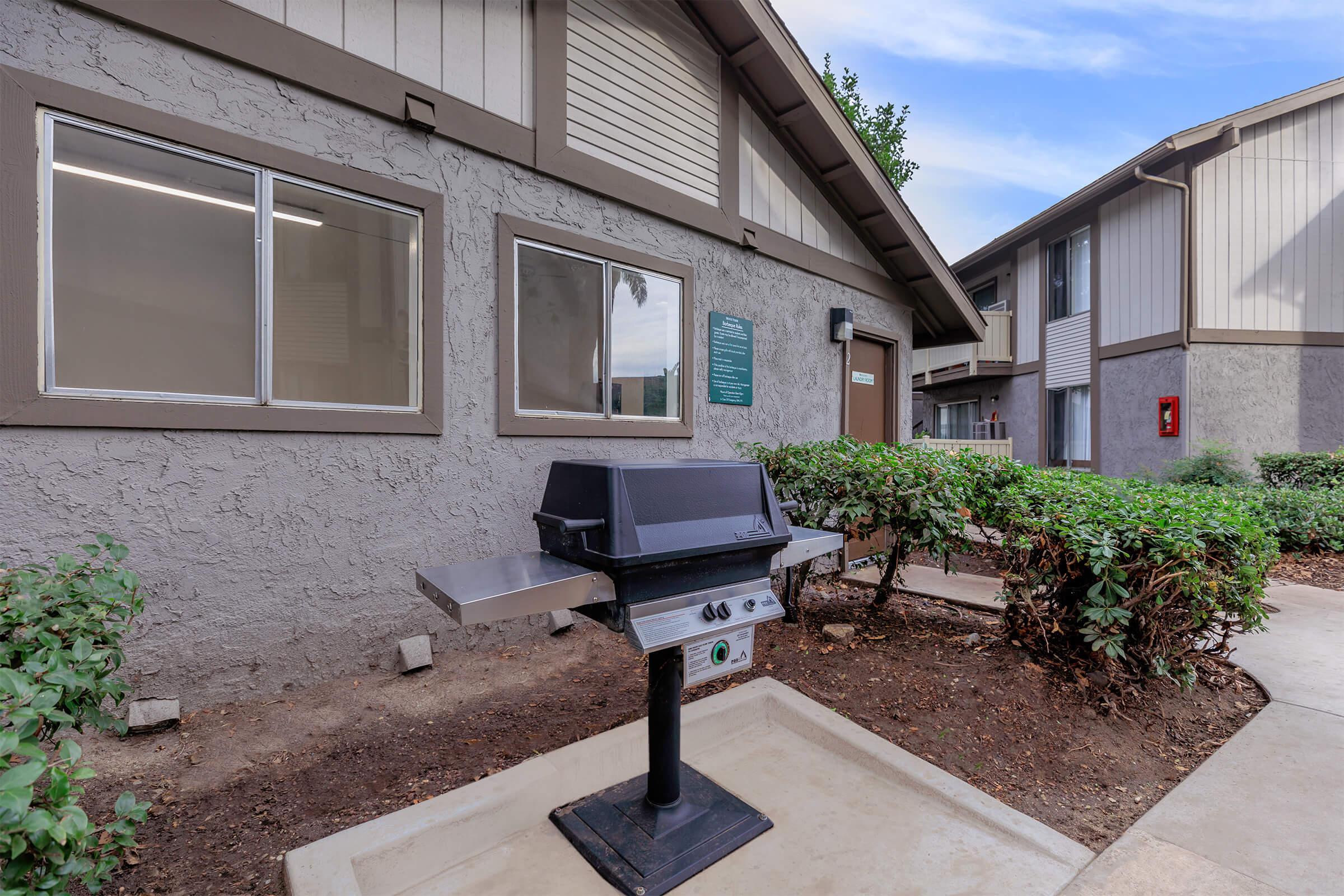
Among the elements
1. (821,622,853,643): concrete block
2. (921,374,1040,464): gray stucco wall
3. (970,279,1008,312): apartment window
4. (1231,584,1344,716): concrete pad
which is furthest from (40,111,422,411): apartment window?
(970,279,1008,312): apartment window

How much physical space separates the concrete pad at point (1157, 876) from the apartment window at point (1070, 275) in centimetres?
1219

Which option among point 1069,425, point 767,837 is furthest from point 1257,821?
point 1069,425

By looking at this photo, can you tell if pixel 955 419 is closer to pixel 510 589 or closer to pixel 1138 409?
pixel 1138 409

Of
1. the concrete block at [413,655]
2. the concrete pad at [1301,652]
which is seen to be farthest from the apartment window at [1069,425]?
the concrete block at [413,655]

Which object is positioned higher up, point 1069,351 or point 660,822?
point 1069,351

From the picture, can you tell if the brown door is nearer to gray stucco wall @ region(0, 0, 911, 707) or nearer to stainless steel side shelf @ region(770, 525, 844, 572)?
gray stucco wall @ region(0, 0, 911, 707)

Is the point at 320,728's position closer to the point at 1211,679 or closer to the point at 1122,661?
the point at 1122,661

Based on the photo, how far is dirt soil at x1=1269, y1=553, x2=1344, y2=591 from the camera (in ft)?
17.9

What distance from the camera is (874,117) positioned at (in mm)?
13266

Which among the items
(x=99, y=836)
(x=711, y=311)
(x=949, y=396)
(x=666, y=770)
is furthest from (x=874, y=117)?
(x=99, y=836)

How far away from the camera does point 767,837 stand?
79.3 inches

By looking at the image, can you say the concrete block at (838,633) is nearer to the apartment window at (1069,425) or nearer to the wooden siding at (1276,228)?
the wooden siding at (1276,228)

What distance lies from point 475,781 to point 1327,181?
14.8 m

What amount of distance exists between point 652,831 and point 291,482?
2.44 meters
